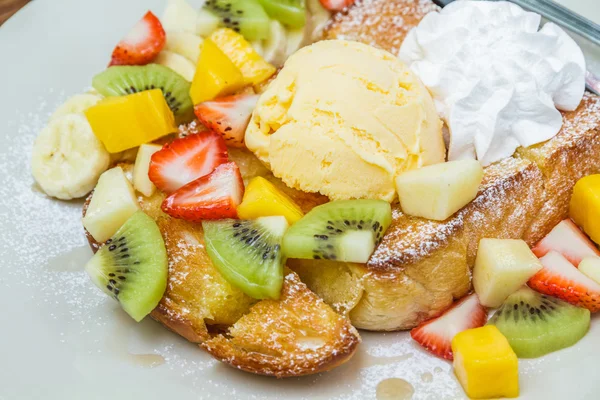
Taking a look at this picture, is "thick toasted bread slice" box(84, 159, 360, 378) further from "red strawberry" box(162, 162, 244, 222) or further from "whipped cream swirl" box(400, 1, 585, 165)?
"whipped cream swirl" box(400, 1, 585, 165)

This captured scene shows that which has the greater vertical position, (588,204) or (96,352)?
(588,204)

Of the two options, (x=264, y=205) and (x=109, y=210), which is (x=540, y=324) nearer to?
(x=264, y=205)

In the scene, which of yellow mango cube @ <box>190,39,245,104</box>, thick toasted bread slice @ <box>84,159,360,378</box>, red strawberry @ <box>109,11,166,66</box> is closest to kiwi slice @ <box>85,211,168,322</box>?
thick toasted bread slice @ <box>84,159,360,378</box>

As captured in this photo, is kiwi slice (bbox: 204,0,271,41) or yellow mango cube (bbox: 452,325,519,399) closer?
yellow mango cube (bbox: 452,325,519,399)

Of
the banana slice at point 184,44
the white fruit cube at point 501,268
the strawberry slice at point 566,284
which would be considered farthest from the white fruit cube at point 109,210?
the strawberry slice at point 566,284

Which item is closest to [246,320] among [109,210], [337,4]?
[109,210]

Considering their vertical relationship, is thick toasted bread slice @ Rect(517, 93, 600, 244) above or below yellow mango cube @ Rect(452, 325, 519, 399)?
above
